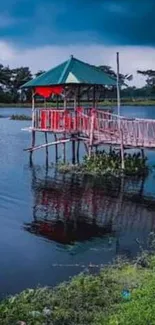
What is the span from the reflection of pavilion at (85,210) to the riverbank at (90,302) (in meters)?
3.82

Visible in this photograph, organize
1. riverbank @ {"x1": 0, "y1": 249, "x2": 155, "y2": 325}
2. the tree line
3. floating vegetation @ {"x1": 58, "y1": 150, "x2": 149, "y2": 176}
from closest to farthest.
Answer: riverbank @ {"x1": 0, "y1": 249, "x2": 155, "y2": 325} < floating vegetation @ {"x1": 58, "y1": 150, "x2": 149, "y2": 176} < the tree line

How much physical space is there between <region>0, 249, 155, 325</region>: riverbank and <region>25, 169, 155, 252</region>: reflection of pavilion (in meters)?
3.82

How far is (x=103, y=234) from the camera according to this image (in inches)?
561

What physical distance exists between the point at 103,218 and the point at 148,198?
367 cm

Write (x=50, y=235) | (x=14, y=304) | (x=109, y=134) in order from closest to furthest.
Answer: (x=14, y=304) → (x=50, y=235) → (x=109, y=134)

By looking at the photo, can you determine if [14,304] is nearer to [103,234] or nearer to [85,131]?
[103,234]

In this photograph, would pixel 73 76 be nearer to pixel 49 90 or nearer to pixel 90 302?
pixel 49 90

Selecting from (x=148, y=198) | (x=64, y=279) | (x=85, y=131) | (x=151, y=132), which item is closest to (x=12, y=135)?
(x=85, y=131)

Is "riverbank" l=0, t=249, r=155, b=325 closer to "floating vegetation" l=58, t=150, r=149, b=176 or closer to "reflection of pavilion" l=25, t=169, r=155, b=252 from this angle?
"reflection of pavilion" l=25, t=169, r=155, b=252

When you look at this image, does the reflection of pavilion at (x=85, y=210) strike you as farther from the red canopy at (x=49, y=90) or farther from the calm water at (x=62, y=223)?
the red canopy at (x=49, y=90)

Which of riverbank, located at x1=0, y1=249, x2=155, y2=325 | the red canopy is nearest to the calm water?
riverbank, located at x1=0, y1=249, x2=155, y2=325

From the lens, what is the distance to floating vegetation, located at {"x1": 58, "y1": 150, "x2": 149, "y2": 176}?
23781mm

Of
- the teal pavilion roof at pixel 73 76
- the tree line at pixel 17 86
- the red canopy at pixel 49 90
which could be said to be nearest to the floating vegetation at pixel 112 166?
the teal pavilion roof at pixel 73 76

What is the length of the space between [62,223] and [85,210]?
1762mm
